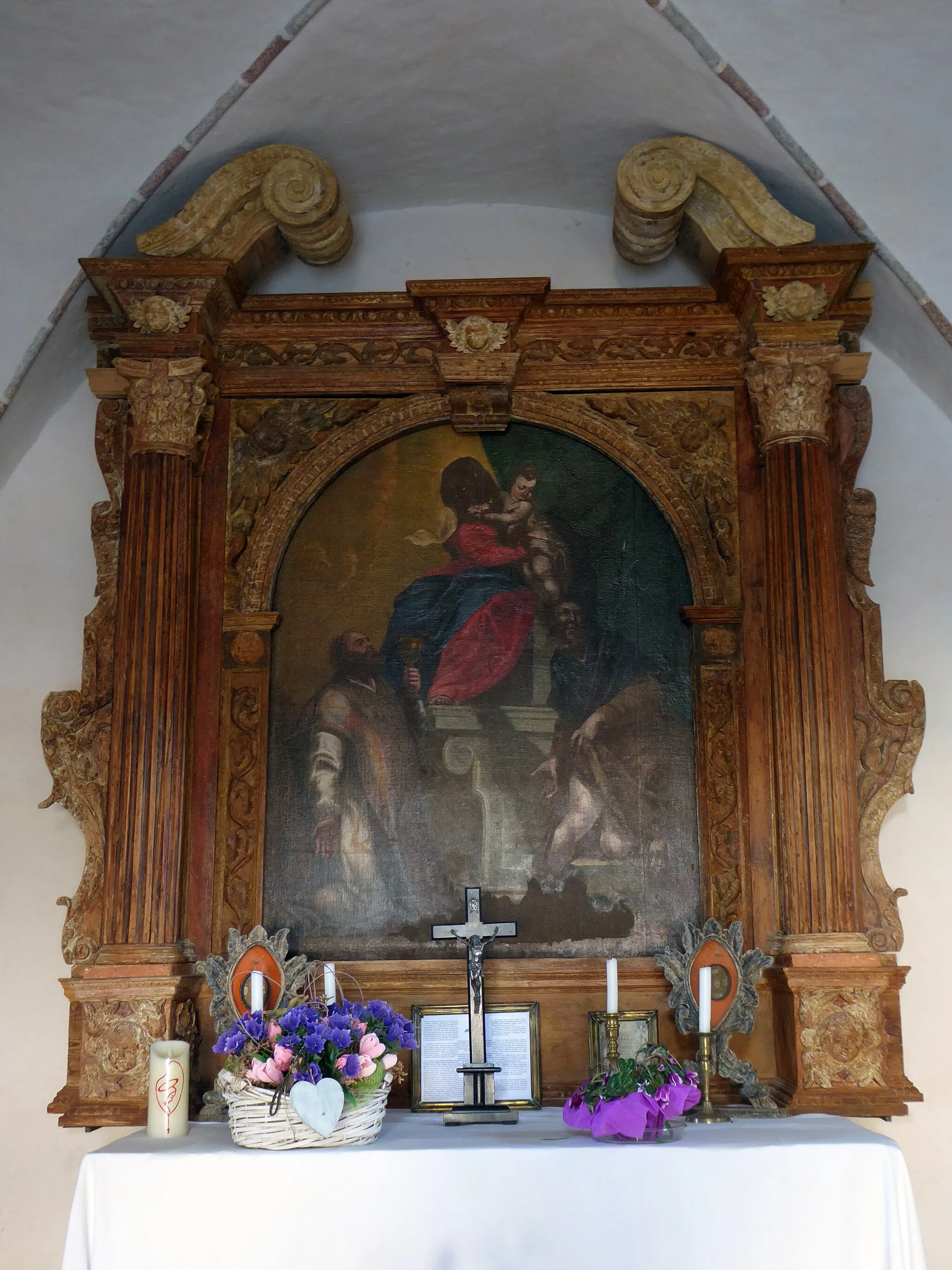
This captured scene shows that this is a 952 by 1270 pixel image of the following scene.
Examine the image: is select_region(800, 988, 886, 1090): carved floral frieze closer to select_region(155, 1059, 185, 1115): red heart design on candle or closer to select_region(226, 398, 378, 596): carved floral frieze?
select_region(155, 1059, 185, 1115): red heart design on candle

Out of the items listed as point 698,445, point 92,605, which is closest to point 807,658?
point 698,445

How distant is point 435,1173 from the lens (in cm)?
396

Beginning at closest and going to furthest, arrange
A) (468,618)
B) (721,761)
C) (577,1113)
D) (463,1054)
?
(577,1113)
(463,1054)
(721,761)
(468,618)

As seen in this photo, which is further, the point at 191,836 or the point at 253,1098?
the point at 191,836

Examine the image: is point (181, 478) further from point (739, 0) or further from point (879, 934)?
point (879, 934)

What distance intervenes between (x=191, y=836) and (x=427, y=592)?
1.38 m

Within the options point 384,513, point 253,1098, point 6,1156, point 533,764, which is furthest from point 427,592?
point 6,1156

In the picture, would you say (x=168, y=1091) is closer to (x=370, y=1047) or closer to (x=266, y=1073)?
(x=266, y=1073)

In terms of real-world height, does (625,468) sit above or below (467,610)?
above

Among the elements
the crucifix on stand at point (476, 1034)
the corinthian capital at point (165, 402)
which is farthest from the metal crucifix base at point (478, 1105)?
the corinthian capital at point (165, 402)

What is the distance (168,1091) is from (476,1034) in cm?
104

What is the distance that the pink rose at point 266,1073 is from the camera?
4016 millimetres

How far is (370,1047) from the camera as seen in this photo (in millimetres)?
4105

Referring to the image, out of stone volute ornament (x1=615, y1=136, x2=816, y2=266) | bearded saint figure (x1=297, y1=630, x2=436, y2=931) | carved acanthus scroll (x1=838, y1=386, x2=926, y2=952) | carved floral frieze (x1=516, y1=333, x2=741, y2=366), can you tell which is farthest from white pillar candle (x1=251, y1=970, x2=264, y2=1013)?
stone volute ornament (x1=615, y1=136, x2=816, y2=266)
